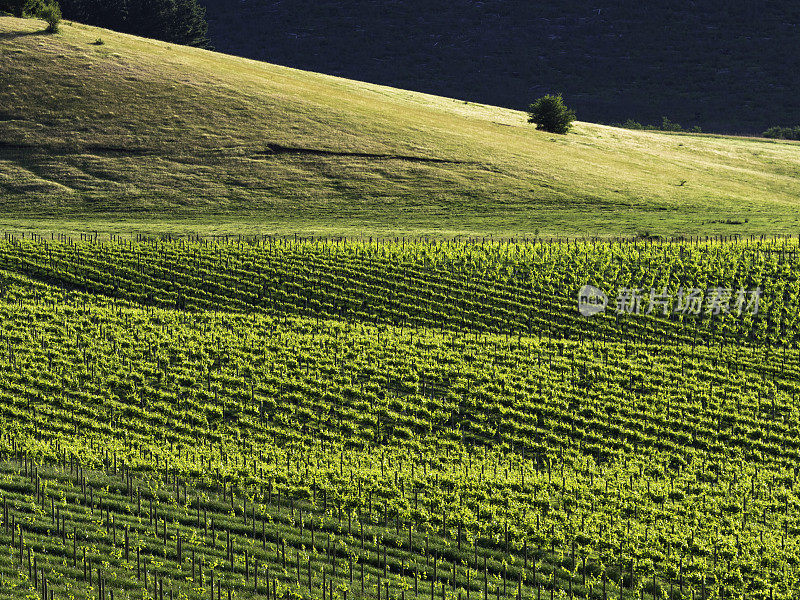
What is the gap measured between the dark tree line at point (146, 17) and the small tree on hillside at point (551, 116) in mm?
65844

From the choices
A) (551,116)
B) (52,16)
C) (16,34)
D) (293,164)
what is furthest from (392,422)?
(52,16)

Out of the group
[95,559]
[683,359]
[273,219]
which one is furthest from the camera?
[273,219]

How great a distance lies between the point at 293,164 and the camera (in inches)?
2852

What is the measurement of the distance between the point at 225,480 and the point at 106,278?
74.6ft

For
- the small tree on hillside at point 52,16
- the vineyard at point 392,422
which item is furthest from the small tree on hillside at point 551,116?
the small tree on hillside at point 52,16

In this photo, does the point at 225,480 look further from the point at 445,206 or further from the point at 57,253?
the point at 445,206

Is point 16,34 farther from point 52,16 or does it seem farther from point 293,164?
point 293,164

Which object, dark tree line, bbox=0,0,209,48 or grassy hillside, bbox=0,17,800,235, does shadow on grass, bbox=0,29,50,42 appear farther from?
dark tree line, bbox=0,0,209,48

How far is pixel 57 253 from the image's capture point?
4584cm

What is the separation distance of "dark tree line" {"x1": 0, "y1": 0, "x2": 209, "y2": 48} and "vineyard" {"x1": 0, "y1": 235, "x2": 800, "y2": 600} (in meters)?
92.3

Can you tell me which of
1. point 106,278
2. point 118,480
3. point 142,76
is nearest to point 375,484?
point 118,480

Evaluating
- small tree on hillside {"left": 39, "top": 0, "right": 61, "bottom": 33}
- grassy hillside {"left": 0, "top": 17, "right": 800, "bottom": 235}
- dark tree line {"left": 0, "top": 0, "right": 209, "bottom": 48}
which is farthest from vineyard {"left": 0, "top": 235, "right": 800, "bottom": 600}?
dark tree line {"left": 0, "top": 0, "right": 209, "bottom": 48}

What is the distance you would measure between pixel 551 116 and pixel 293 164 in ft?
135

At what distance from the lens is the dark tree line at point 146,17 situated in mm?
127500
